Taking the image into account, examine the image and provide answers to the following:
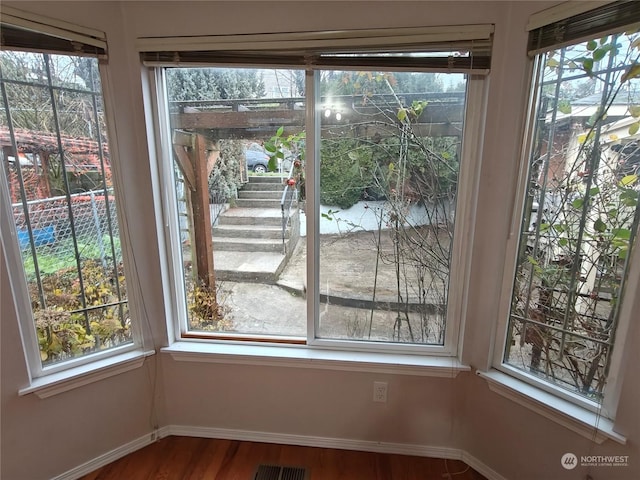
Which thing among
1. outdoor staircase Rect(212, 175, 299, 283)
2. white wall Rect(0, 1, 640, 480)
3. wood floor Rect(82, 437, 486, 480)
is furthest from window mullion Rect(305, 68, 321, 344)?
wood floor Rect(82, 437, 486, 480)

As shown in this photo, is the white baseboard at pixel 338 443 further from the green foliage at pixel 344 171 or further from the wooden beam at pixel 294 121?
the wooden beam at pixel 294 121

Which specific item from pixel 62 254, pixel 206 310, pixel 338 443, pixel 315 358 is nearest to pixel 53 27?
pixel 62 254

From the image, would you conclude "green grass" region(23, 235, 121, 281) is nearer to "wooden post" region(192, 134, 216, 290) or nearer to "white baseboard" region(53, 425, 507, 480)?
"wooden post" region(192, 134, 216, 290)

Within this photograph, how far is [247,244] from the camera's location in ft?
5.47

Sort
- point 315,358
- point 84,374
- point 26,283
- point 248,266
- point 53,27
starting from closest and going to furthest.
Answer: point 53,27, point 26,283, point 84,374, point 315,358, point 248,266

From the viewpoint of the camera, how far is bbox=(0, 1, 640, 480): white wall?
4.15ft

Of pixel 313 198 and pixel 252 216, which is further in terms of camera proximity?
pixel 252 216

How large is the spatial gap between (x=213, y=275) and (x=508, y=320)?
1.47 m

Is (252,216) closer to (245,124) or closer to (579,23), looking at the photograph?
(245,124)

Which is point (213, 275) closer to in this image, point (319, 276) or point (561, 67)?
point (319, 276)

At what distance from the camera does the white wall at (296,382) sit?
1266 millimetres

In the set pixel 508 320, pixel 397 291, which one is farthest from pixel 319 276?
pixel 508 320

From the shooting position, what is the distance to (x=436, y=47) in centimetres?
128

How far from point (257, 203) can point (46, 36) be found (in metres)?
1.05
